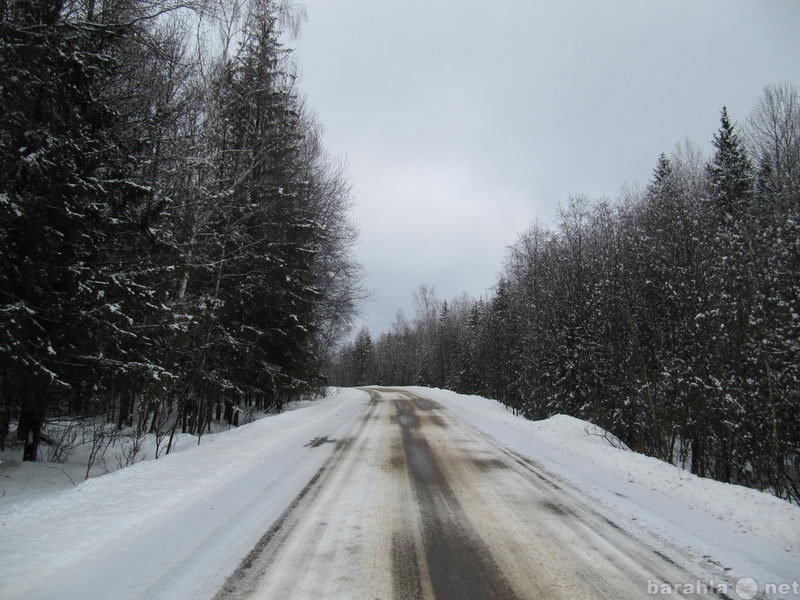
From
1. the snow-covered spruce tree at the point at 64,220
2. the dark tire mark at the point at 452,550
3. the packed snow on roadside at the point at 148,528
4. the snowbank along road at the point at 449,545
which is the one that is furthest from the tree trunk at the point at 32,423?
the dark tire mark at the point at 452,550

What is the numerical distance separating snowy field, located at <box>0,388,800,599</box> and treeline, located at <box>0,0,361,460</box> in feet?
6.31

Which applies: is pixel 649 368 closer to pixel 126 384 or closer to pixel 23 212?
pixel 126 384

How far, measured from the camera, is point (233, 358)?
1383cm

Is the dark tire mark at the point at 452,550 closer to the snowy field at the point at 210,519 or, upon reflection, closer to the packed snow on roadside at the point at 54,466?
the snowy field at the point at 210,519

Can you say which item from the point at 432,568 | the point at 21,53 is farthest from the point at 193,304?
the point at 432,568

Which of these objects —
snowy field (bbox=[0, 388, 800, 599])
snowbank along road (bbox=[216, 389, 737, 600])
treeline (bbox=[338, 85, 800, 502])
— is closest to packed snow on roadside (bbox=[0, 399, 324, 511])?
snowy field (bbox=[0, 388, 800, 599])

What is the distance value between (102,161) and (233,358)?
757 centimetres

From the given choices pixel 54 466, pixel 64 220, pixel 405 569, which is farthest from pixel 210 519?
pixel 64 220

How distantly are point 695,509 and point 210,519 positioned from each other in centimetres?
566

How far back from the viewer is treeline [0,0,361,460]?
6.08 meters

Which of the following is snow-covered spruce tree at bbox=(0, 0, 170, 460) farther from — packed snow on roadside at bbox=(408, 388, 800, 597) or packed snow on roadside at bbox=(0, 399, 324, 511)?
packed snow on roadside at bbox=(408, 388, 800, 597)

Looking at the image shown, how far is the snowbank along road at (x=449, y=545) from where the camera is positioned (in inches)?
125

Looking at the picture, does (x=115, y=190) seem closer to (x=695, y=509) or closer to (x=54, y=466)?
(x=54, y=466)

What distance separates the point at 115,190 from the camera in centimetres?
761
